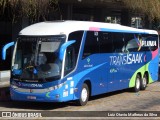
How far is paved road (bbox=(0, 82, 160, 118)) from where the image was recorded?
14300 millimetres

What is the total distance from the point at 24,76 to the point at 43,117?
81.4 inches

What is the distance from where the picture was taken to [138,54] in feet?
65.4

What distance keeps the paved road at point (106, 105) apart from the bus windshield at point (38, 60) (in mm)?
1177

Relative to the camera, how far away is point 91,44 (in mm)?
15531

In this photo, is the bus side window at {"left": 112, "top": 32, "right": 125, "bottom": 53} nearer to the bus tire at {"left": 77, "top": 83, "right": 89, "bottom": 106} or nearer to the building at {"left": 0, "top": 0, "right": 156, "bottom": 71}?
the bus tire at {"left": 77, "top": 83, "right": 89, "bottom": 106}

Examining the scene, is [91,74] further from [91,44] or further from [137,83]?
[137,83]

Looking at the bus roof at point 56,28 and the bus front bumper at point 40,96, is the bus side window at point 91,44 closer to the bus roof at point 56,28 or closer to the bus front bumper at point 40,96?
the bus roof at point 56,28

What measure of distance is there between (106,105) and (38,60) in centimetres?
302

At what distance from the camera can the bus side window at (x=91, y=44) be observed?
1513 centimetres

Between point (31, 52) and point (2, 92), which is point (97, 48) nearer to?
point (31, 52)

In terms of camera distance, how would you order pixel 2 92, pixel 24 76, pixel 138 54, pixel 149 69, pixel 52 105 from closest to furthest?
pixel 24 76, pixel 52 105, pixel 2 92, pixel 138 54, pixel 149 69

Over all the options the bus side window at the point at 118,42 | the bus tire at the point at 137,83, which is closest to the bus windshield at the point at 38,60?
the bus side window at the point at 118,42

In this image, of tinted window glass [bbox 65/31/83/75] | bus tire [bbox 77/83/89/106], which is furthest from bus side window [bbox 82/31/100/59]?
bus tire [bbox 77/83/89/106]

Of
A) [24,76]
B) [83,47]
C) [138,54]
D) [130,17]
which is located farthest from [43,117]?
[130,17]
